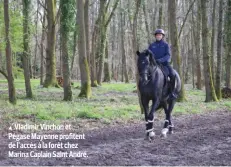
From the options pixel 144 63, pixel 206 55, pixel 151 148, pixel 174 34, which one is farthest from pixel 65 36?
pixel 151 148

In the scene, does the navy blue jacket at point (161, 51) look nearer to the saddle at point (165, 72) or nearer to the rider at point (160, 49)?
the rider at point (160, 49)

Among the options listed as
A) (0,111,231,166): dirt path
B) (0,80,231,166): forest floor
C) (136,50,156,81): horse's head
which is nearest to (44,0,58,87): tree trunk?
(0,80,231,166): forest floor

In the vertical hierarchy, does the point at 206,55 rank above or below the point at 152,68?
above

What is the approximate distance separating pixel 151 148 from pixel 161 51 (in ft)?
9.45

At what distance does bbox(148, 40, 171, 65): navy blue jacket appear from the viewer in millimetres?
10281

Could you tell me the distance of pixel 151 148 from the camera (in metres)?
8.92

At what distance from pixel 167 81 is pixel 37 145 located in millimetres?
3991

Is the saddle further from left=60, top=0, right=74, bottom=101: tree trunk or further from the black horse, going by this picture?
left=60, top=0, right=74, bottom=101: tree trunk

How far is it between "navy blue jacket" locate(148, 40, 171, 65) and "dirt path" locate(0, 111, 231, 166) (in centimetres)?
221

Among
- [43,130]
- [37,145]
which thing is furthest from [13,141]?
[43,130]

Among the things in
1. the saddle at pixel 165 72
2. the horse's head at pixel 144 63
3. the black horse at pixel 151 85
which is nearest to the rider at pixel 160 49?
the saddle at pixel 165 72

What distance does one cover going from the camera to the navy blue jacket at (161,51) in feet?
33.7

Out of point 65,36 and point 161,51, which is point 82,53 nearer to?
point 65,36

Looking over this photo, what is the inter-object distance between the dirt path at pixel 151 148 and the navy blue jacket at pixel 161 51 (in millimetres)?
2212
